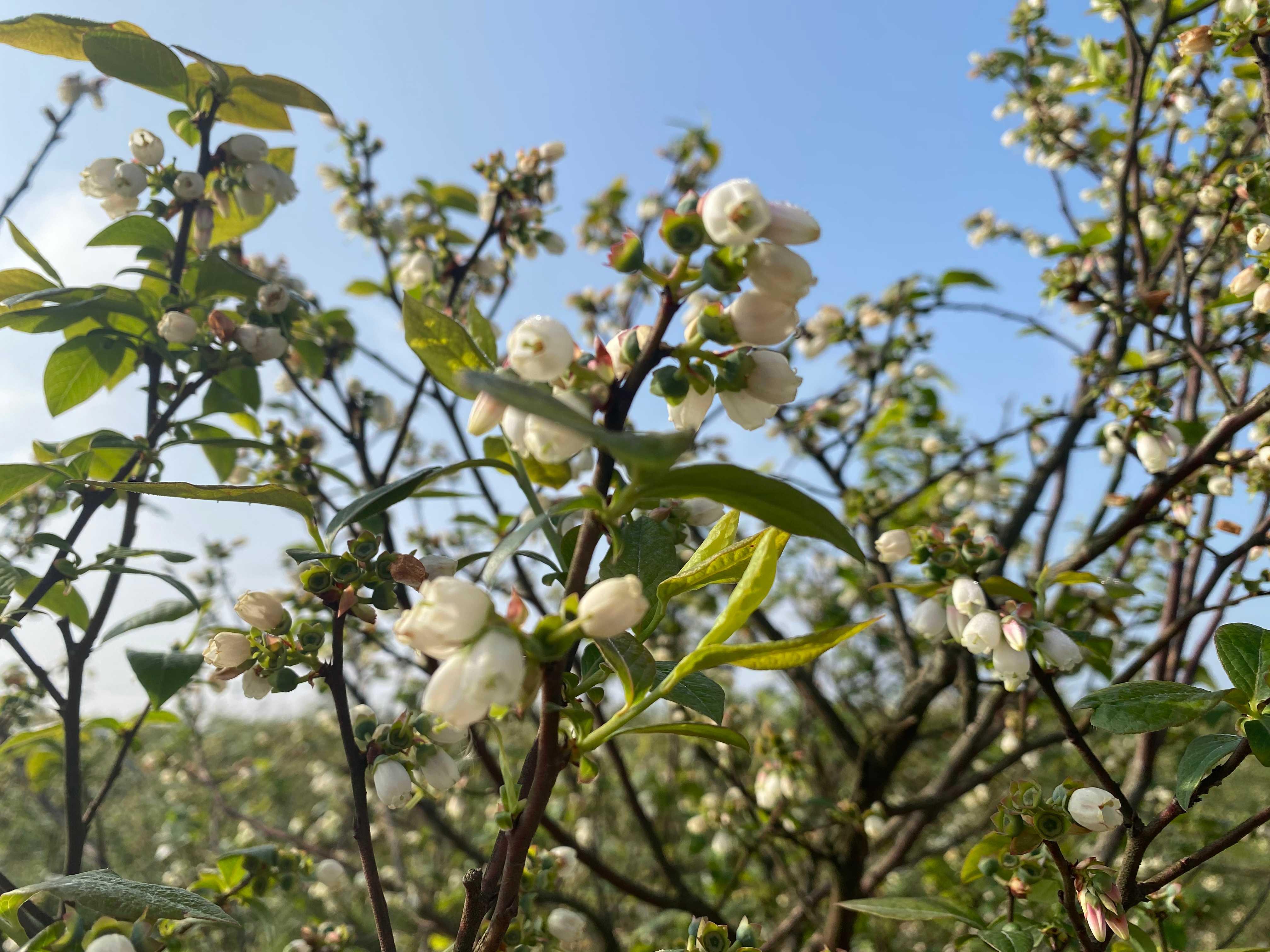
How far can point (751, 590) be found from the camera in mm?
670

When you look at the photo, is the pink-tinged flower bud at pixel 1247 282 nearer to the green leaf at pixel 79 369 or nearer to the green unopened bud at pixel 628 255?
the green unopened bud at pixel 628 255

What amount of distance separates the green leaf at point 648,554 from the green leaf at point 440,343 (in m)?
0.24

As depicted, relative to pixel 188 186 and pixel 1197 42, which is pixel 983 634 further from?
pixel 188 186

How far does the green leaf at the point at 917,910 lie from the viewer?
3.49ft

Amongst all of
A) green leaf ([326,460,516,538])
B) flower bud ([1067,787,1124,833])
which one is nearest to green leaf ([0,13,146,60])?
green leaf ([326,460,516,538])

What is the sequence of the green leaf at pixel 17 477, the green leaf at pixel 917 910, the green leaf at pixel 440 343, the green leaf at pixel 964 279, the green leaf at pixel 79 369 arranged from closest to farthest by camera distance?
1. the green leaf at pixel 440 343
2. the green leaf at pixel 917 910
3. the green leaf at pixel 17 477
4. the green leaf at pixel 79 369
5. the green leaf at pixel 964 279

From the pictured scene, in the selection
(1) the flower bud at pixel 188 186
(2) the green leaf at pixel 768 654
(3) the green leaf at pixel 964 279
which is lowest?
(2) the green leaf at pixel 768 654

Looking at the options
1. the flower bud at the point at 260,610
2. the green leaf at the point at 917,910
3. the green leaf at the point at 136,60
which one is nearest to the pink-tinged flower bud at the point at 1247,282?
the green leaf at the point at 917,910

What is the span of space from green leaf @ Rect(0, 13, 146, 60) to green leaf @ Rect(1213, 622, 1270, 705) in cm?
194

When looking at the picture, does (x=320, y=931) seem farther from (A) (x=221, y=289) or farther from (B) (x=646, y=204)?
(B) (x=646, y=204)

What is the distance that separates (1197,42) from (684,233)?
5.69 ft

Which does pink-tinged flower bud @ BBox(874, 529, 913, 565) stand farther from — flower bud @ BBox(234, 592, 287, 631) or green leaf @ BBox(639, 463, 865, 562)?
flower bud @ BBox(234, 592, 287, 631)

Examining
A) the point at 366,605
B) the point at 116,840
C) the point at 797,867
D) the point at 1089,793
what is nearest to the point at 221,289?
the point at 366,605

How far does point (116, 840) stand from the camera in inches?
184
